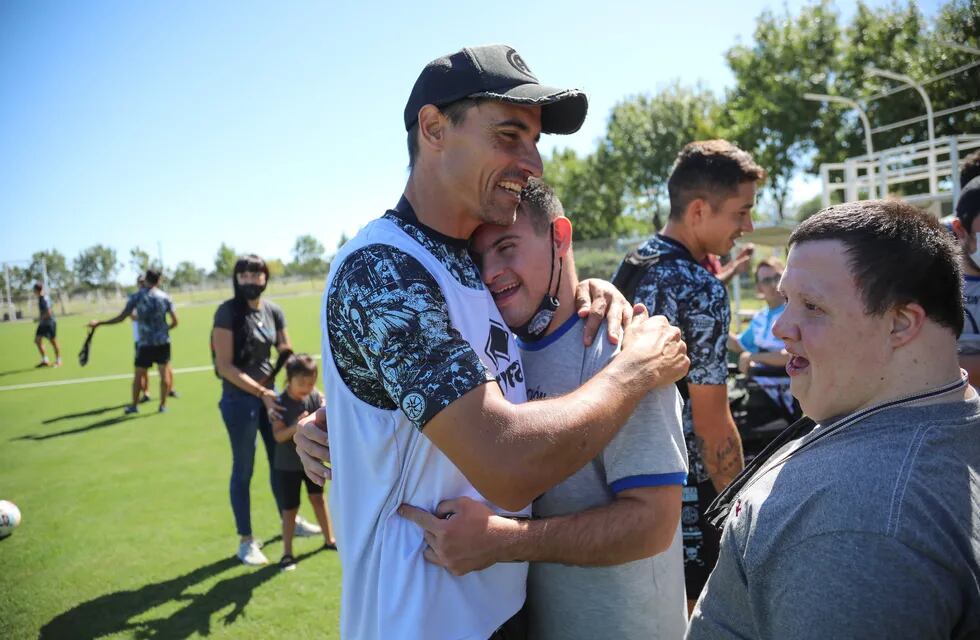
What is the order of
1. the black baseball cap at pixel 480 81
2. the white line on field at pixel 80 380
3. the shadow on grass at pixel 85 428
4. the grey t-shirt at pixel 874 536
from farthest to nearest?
the white line on field at pixel 80 380, the shadow on grass at pixel 85 428, the black baseball cap at pixel 480 81, the grey t-shirt at pixel 874 536

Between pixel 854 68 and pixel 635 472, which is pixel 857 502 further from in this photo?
pixel 854 68

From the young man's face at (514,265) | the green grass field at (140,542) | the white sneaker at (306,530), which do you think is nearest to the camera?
the young man's face at (514,265)

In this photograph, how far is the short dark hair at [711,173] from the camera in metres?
3.56

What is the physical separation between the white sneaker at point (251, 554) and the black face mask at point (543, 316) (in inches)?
182

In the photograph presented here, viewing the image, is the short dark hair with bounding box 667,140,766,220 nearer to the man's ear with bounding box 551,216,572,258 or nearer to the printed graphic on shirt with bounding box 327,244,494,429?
the man's ear with bounding box 551,216,572,258

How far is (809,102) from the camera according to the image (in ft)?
109

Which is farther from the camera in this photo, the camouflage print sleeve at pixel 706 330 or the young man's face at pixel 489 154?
the camouflage print sleeve at pixel 706 330

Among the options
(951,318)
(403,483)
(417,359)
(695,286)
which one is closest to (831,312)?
(951,318)

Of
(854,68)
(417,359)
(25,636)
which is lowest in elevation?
(25,636)

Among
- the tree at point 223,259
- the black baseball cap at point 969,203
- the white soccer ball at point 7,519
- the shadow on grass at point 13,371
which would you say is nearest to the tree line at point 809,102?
the black baseball cap at point 969,203

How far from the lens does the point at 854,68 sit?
3228 cm

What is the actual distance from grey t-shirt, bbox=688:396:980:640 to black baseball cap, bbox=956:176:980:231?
8.08 ft

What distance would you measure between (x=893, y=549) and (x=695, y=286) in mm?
2282

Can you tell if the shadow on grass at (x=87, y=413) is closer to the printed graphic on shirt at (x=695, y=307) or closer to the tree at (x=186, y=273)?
the printed graphic on shirt at (x=695, y=307)
